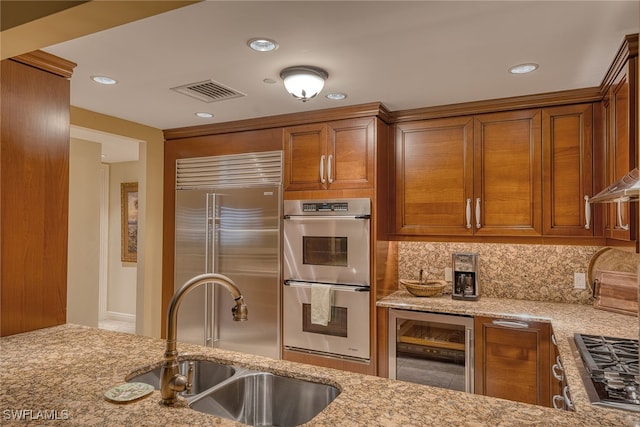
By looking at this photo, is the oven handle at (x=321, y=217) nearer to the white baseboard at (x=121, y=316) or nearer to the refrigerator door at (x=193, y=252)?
the refrigerator door at (x=193, y=252)

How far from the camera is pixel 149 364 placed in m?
1.64

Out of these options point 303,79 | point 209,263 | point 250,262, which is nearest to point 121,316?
point 209,263

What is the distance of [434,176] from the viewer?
3234mm

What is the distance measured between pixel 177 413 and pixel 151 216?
2955mm

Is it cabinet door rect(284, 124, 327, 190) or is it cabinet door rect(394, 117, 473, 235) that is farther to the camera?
cabinet door rect(284, 124, 327, 190)

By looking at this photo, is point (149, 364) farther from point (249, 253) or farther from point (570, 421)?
point (249, 253)

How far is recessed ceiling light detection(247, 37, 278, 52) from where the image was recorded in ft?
6.70

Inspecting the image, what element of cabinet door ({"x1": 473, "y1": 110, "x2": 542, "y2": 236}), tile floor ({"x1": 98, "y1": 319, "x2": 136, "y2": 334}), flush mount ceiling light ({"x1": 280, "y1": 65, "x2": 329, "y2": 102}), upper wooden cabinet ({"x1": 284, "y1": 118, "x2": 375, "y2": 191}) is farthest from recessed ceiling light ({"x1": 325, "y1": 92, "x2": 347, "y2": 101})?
tile floor ({"x1": 98, "y1": 319, "x2": 136, "y2": 334})

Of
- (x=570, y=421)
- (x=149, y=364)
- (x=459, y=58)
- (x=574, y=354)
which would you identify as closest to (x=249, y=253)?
(x=149, y=364)

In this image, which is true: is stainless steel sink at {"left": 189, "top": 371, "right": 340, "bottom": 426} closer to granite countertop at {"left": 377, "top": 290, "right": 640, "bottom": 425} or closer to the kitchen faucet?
the kitchen faucet

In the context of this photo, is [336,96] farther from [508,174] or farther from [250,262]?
[250,262]

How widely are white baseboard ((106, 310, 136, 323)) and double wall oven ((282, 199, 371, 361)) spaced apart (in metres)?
3.83

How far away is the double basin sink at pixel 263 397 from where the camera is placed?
1517 millimetres

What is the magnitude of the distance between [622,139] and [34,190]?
3097 mm
